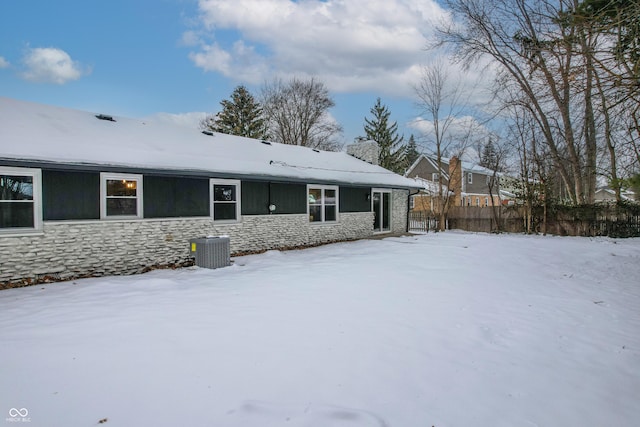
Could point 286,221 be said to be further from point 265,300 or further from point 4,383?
point 4,383

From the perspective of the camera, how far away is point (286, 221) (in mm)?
12102

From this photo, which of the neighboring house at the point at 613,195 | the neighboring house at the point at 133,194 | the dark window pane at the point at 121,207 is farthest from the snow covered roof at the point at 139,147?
the neighboring house at the point at 613,195

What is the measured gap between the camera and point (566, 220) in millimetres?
17031

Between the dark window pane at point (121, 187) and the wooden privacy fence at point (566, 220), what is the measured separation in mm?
18095

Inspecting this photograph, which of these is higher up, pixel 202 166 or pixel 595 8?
pixel 595 8

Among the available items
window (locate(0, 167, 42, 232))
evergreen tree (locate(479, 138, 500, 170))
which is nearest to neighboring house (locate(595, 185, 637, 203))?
evergreen tree (locate(479, 138, 500, 170))

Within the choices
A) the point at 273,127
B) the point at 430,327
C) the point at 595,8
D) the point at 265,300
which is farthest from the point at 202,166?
the point at 273,127

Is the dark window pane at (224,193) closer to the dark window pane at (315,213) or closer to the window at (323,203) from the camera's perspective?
the window at (323,203)

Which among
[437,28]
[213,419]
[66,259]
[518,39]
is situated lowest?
[213,419]

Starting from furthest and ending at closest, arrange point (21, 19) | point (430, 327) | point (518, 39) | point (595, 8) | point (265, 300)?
point (518, 39), point (21, 19), point (595, 8), point (265, 300), point (430, 327)

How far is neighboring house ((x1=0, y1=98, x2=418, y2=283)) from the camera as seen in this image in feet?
23.5

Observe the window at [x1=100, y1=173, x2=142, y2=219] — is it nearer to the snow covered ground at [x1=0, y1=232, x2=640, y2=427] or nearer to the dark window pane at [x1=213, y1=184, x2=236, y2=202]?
the snow covered ground at [x1=0, y1=232, x2=640, y2=427]

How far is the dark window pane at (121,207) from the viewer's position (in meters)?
8.26

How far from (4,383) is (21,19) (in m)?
12.4
